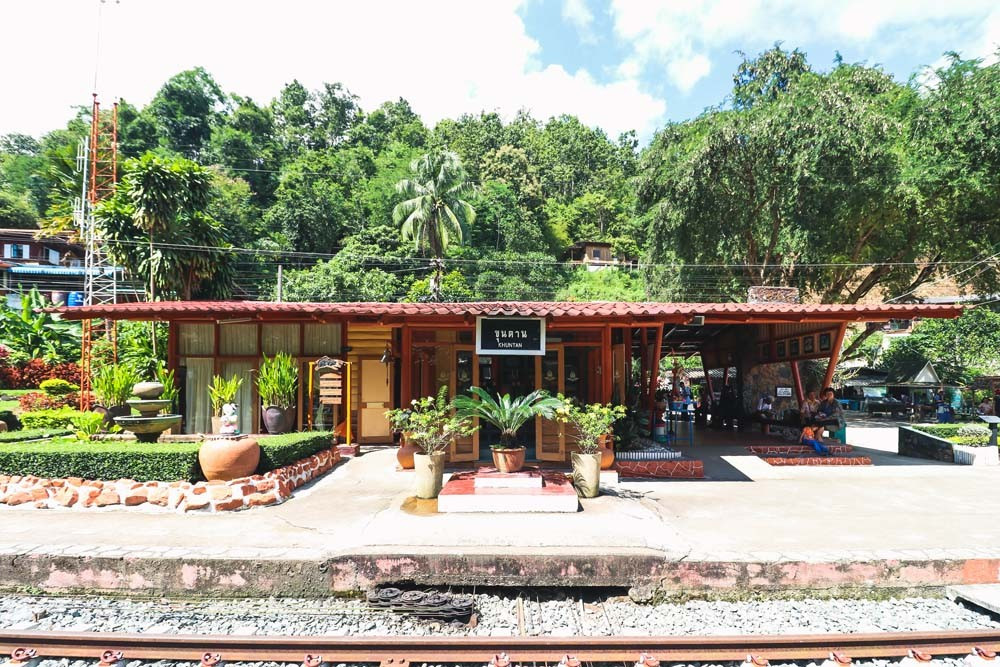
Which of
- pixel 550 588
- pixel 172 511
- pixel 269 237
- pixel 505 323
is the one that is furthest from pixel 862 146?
pixel 269 237

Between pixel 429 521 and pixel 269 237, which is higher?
pixel 269 237

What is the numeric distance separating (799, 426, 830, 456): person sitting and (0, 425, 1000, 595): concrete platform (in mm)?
3084

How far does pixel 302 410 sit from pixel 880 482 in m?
11.6

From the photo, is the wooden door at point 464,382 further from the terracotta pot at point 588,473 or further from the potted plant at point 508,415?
the terracotta pot at point 588,473

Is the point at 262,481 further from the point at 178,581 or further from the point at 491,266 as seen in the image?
the point at 491,266

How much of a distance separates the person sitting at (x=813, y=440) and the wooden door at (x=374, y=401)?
362 inches

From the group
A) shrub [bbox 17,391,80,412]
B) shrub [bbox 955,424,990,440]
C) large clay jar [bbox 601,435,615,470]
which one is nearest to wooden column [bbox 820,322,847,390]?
shrub [bbox 955,424,990,440]

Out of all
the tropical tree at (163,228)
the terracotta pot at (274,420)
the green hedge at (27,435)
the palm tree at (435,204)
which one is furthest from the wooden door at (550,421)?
the palm tree at (435,204)

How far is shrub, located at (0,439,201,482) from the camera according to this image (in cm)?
738

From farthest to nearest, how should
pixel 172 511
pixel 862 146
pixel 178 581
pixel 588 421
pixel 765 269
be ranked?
pixel 765 269 → pixel 862 146 → pixel 588 421 → pixel 172 511 → pixel 178 581

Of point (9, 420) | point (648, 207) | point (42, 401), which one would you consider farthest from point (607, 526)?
point (648, 207)

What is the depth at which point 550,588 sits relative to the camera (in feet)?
18.1

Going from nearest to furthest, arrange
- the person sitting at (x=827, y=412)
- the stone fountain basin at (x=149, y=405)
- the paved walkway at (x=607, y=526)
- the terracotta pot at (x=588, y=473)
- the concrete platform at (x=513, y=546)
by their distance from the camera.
A: the concrete platform at (x=513, y=546), the paved walkway at (x=607, y=526), the terracotta pot at (x=588, y=473), the stone fountain basin at (x=149, y=405), the person sitting at (x=827, y=412)

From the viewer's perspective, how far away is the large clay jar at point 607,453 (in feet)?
29.0
